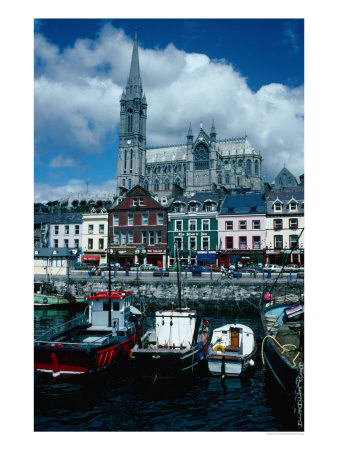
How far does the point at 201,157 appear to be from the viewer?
143250mm

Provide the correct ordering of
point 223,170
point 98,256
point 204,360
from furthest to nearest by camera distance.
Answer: point 223,170 → point 98,256 → point 204,360

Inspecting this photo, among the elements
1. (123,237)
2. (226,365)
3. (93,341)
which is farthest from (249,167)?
(93,341)

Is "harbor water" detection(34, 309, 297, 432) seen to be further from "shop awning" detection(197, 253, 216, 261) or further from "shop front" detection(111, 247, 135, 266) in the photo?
"shop front" detection(111, 247, 135, 266)

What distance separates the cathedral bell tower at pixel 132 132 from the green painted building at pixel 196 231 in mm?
99007

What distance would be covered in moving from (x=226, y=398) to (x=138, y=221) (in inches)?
1789

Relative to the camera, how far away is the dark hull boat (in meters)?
16.0

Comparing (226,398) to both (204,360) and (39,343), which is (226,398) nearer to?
(204,360)

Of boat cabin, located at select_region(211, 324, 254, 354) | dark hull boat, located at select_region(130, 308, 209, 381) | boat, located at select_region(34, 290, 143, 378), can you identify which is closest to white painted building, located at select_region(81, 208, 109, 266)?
boat, located at select_region(34, 290, 143, 378)

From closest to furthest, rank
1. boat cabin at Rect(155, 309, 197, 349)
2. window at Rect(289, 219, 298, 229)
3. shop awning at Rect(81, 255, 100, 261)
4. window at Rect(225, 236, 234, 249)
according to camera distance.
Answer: boat cabin at Rect(155, 309, 197, 349) < window at Rect(289, 219, 298, 229) < window at Rect(225, 236, 234, 249) < shop awning at Rect(81, 255, 100, 261)

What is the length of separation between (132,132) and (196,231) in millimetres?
113574

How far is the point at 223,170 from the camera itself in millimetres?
146750

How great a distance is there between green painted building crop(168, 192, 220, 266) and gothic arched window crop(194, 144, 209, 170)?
279 feet

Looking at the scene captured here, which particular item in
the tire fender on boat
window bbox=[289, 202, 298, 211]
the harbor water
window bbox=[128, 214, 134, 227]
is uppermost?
window bbox=[289, 202, 298, 211]

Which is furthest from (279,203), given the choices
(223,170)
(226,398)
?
(223,170)
